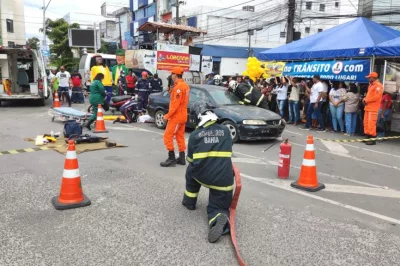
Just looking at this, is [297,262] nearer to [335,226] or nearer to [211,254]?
[211,254]

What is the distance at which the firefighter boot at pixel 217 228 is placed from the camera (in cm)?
378

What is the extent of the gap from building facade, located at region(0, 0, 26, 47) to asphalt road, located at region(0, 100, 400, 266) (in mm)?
35781

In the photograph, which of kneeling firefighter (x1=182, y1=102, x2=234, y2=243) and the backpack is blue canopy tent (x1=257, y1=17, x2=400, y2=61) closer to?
the backpack

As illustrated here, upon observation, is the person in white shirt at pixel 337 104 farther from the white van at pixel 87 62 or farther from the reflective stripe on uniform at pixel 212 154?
the white van at pixel 87 62

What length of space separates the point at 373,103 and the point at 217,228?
7916 millimetres

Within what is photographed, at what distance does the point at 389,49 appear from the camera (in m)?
10.3

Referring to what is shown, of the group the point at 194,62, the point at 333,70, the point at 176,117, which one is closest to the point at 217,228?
the point at 176,117

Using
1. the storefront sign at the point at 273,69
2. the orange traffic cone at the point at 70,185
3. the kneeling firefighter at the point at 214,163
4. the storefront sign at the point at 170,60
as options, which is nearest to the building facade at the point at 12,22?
the storefront sign at the point at 170,60

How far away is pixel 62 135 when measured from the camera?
9.70 metres

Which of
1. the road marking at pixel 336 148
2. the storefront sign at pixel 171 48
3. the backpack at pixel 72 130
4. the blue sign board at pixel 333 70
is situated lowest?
the road marking at pixel 336 148

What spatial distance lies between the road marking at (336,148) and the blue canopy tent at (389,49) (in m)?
3.03

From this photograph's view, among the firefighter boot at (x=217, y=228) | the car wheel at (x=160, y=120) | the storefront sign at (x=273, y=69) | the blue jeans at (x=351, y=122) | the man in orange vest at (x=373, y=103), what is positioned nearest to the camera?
the firefighter boot at (x=217, y=228)

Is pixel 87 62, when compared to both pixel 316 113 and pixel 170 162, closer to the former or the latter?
pixel 316 113

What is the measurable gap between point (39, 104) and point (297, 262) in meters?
16.0
